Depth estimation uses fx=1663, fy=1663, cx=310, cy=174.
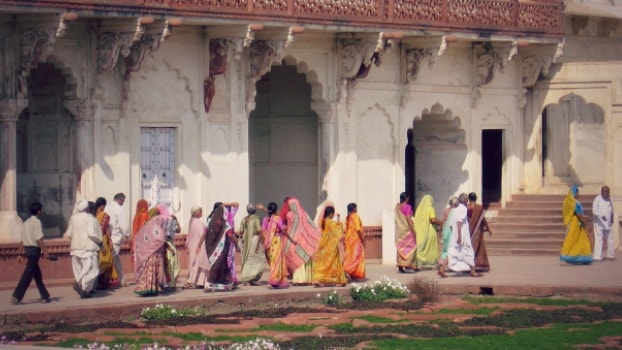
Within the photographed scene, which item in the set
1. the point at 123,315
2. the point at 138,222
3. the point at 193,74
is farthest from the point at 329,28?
the point at 123,315

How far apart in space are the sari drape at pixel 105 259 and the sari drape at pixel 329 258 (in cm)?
294

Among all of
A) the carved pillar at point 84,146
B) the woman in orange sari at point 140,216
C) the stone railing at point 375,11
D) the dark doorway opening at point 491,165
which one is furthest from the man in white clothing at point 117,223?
the dark doorway opening at point 491,165

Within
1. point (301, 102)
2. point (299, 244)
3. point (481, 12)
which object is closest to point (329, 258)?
point (299, 244)

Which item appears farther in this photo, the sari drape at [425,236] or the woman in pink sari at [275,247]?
the sari drape at [425,236]

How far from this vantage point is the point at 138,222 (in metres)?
22.6

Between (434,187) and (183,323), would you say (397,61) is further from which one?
(183,323)

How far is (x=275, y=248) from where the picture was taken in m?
23.0

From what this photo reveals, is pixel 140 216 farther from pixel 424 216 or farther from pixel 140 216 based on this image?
pixel 424 216

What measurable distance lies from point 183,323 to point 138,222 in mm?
3747

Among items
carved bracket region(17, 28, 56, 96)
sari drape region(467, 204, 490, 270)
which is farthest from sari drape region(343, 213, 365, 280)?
carved bracket region(17, 28, 56, 96)

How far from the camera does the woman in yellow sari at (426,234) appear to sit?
2542cm

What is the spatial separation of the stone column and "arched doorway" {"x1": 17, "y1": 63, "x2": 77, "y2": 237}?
143cm

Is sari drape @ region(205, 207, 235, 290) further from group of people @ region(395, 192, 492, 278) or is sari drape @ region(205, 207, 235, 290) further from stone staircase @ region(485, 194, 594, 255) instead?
stone staircase @ region(485, 194, 594, 255)

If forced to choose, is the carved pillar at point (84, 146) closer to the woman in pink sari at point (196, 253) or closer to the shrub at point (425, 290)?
the woman in pink sari at point (196, 253)
